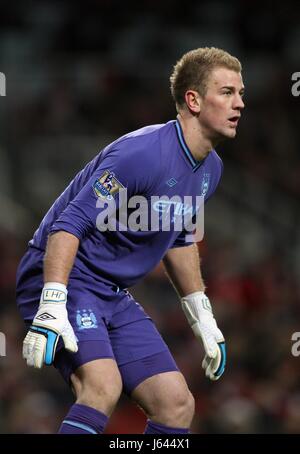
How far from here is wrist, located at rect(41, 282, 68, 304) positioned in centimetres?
397

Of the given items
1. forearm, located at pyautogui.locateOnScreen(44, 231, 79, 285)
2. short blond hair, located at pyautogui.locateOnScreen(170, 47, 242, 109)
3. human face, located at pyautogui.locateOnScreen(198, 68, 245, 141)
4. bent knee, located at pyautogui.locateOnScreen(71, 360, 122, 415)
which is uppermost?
short blond hair, located at pyautogui.locateOnScreen(170, 47, 242, 109)

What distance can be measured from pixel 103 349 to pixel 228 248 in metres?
5.50

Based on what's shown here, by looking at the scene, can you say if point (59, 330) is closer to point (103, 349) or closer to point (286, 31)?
point (103, 349)

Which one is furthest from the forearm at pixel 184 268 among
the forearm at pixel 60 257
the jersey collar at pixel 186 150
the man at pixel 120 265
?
the forearm at pixel 60 257

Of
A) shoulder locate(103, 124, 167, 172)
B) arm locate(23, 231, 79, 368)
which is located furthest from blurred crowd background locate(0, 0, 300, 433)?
shoulder locate(103, 124, 167, 172)

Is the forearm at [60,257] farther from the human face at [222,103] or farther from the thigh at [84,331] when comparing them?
the human face at [222,103]

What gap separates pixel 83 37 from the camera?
11680 mm

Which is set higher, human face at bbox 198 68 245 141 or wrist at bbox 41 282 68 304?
human face at bbox 198 68 245 141

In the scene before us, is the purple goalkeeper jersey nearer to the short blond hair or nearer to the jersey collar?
the jersey collar

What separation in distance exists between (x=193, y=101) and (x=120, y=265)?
0.83 metres

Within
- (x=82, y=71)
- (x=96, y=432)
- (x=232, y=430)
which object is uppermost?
(x=82, y=71)

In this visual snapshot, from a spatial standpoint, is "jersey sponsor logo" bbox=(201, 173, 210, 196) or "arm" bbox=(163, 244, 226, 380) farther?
"arm" bbox=(163, 244, 226, 380)

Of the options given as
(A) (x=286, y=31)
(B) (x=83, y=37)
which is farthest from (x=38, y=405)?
(A) (x=286, y=31)

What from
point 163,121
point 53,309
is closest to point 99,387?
point 53,309
